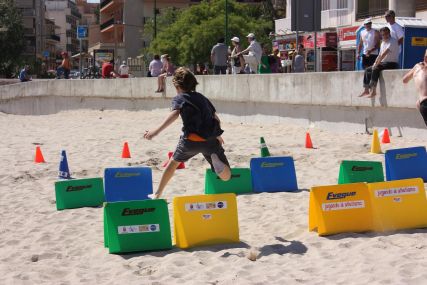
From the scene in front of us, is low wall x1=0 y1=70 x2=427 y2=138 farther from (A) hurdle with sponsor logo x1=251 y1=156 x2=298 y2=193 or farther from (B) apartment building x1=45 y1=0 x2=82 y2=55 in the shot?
(B) apartment building x1=45 y1=0 x2=82 y2=55

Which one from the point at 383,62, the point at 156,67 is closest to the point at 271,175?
the point at 383,62

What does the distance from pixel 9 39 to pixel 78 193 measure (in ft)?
252

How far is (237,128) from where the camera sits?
1923cm

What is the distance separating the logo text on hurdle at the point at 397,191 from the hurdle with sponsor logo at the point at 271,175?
8.54 ft

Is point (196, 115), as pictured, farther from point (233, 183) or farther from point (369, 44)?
point (369, 44)

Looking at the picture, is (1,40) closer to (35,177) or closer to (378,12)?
(378,12)

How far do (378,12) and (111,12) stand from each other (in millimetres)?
66941

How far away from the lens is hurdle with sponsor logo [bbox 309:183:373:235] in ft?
23.8

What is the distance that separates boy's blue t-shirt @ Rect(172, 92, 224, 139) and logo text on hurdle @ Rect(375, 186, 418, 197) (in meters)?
1.74

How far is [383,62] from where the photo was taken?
587 inches

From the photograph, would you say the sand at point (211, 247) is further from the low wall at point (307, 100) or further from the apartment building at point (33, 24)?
the apartment building at point (33, 24)

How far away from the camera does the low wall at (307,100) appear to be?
14633mm

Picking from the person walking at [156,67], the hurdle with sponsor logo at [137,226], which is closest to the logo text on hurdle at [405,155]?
the hurdle with sponsor logo at [137,226]

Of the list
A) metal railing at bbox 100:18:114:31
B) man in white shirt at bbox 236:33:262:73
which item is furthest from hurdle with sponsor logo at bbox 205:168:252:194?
metal railing at bbox 100:18:114:31
